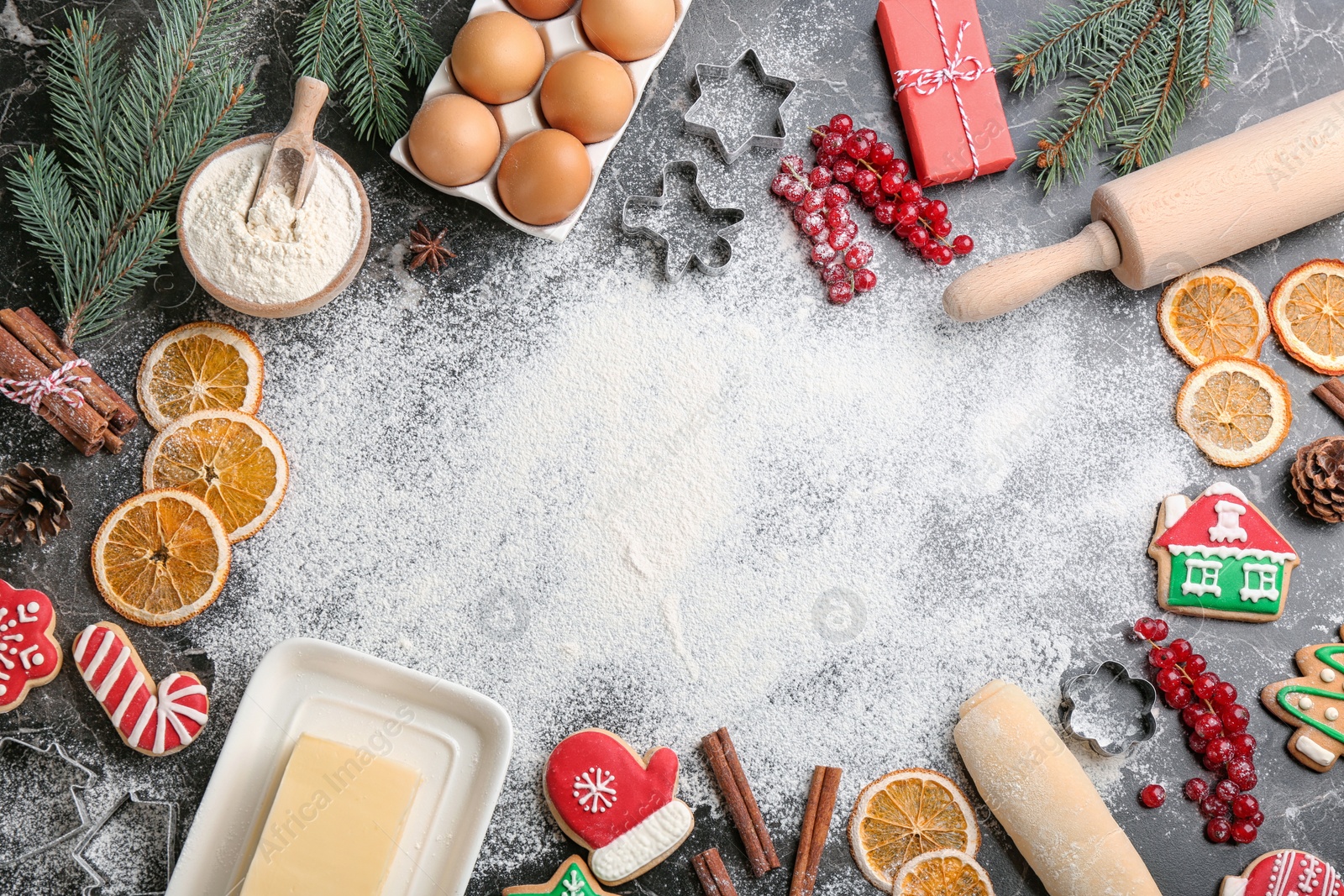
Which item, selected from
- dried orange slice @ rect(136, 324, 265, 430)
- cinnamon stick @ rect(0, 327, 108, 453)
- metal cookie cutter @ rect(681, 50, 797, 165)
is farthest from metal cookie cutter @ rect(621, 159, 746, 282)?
cinnamon stick @ rect(0, 327, 108, 453)

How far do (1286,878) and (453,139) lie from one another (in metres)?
1.72

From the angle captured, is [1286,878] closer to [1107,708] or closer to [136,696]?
[1107,708]

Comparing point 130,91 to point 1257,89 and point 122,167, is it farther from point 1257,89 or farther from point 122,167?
point 1257,89

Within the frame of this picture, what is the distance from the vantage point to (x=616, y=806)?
1.36 m

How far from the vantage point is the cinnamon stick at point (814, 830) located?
141 centimetres

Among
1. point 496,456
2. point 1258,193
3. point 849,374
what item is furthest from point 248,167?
point 1258,193

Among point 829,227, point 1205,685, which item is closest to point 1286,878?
point 1205,685

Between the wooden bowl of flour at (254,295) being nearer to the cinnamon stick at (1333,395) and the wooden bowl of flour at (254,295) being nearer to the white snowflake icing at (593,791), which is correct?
the white snowflake icing at (593,791)

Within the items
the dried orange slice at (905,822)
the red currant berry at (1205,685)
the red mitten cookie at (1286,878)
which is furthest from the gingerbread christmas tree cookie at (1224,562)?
the dried orange slice at (905,822)

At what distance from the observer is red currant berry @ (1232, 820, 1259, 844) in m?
1.45

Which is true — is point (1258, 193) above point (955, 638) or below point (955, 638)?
above

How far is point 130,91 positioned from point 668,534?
3.49 feet

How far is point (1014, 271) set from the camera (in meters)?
1.42

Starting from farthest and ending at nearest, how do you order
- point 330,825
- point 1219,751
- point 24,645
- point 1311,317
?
point 1311,317 < point 1219,751 < point 24,645 < point 330,825
